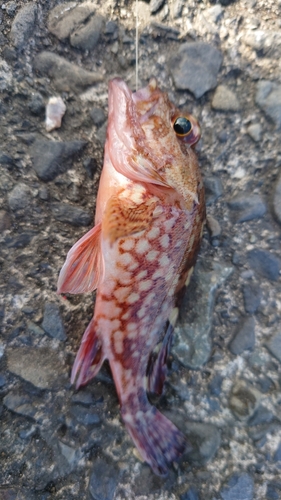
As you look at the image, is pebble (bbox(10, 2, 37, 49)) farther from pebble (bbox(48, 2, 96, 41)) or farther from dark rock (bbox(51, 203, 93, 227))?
dark rock (bbox(51, 203, 93, 227))

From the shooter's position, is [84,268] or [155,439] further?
[155,439]

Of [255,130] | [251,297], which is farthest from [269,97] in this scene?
[251,297]

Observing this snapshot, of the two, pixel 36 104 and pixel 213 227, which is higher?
pixel 36 104

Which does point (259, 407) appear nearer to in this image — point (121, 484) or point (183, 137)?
point (121, 484)

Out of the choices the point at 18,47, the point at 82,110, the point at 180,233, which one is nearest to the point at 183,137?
the point at 180,233

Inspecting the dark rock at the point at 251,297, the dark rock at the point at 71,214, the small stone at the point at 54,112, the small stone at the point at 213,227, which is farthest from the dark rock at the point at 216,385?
the small stone at the point at 54,112

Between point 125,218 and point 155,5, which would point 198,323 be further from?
point 155,5
